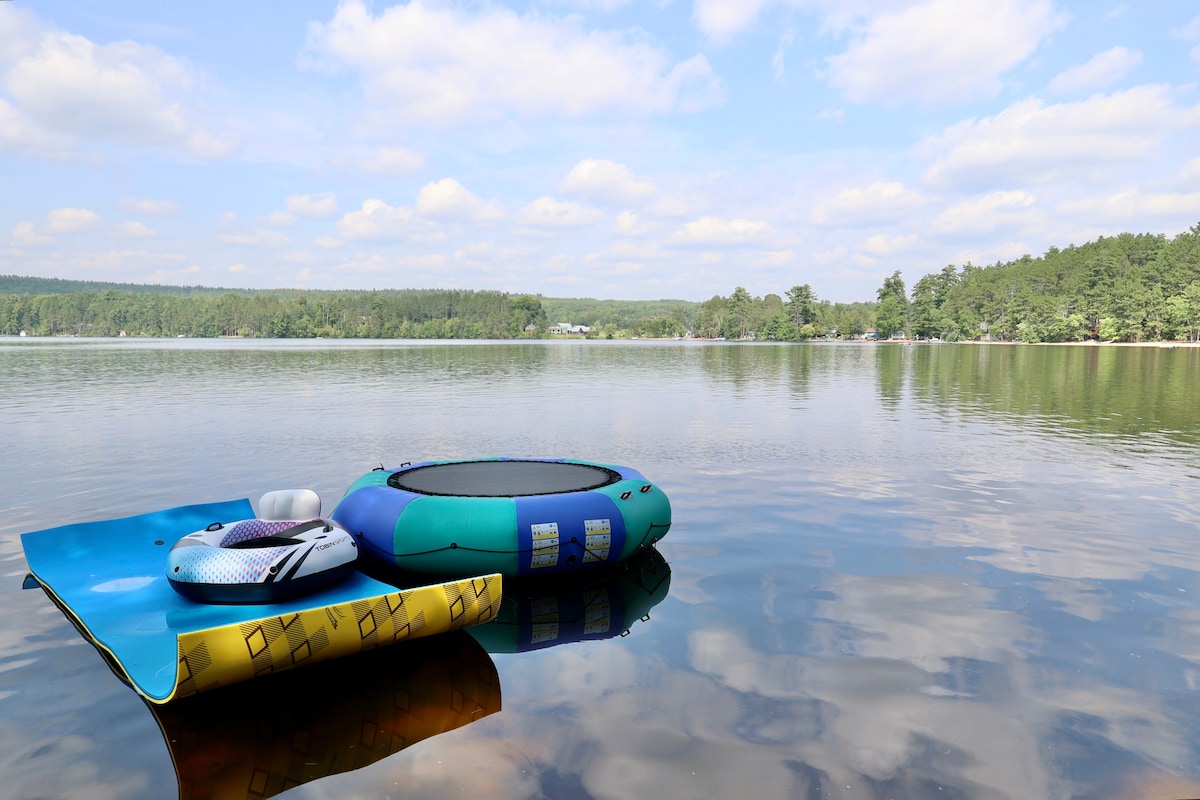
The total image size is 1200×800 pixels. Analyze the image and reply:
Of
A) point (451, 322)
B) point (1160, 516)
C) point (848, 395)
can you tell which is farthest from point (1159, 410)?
point (451, 322)

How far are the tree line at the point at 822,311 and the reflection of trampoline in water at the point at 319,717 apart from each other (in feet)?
346

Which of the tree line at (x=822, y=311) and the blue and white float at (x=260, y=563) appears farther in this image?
the tree line at (x=822, y=311)

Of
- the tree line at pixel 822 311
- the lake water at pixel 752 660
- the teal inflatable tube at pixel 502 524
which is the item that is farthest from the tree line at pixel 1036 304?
the teal inflatable tube at pixel 502 524

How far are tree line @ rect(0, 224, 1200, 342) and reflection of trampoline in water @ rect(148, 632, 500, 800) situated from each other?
105390mm

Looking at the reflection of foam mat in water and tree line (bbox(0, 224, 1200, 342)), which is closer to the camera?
the reflection of foam mat in water

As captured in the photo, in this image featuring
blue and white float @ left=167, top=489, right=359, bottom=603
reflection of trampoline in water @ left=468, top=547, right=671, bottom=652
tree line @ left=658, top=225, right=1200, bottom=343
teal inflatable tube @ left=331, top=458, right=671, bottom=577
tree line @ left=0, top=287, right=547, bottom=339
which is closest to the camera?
blue and white float @ left=167, top=489, right=359, bottom=603

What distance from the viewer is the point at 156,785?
4.11 meters

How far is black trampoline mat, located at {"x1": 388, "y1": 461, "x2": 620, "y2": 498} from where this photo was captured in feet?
26.3

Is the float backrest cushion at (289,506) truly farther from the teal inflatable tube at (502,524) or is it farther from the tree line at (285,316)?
the tree line at (285,316)

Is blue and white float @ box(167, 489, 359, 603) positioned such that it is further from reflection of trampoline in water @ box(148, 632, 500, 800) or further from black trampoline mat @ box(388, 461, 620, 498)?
black trampoline mat @ box(388, 461, 620, 498)

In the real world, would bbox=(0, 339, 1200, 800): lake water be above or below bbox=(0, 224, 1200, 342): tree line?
below

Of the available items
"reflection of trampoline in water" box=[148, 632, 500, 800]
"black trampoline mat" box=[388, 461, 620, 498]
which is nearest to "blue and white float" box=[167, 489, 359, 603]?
"reflection of trampoline in water" box=[148, 632, 500, 800]

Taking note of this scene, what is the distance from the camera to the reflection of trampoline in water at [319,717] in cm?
428

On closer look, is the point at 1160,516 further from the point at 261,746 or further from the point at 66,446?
the point at 66,446
